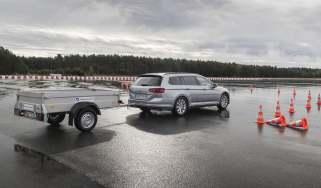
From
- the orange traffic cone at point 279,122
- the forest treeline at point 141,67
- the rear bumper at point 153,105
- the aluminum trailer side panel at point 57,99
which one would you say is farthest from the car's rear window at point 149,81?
the forest treeline at point 141,67

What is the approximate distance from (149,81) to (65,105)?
450cm

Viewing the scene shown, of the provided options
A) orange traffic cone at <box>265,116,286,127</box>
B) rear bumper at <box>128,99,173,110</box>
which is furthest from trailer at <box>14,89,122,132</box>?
orange traffic cone at <box>265,116,286,127</box>

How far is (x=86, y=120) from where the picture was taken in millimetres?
9195

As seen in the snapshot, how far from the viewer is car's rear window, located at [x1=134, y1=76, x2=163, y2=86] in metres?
12.6

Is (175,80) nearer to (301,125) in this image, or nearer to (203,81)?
(203,81)

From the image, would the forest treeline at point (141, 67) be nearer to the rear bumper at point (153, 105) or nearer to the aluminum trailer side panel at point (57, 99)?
the rear bumper at point (153, 105)

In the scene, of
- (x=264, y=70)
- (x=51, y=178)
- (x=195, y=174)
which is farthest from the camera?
(x=264, y=70)

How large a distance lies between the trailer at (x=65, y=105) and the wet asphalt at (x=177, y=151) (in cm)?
41

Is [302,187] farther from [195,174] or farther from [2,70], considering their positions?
[2,70]

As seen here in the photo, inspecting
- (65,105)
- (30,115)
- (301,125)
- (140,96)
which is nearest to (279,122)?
(301,125)

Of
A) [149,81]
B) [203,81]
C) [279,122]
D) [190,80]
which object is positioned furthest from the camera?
[203,81]

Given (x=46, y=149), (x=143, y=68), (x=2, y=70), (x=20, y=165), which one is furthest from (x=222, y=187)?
(x=143, y=68)

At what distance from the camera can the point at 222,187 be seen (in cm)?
504

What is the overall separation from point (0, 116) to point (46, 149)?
5279mm
